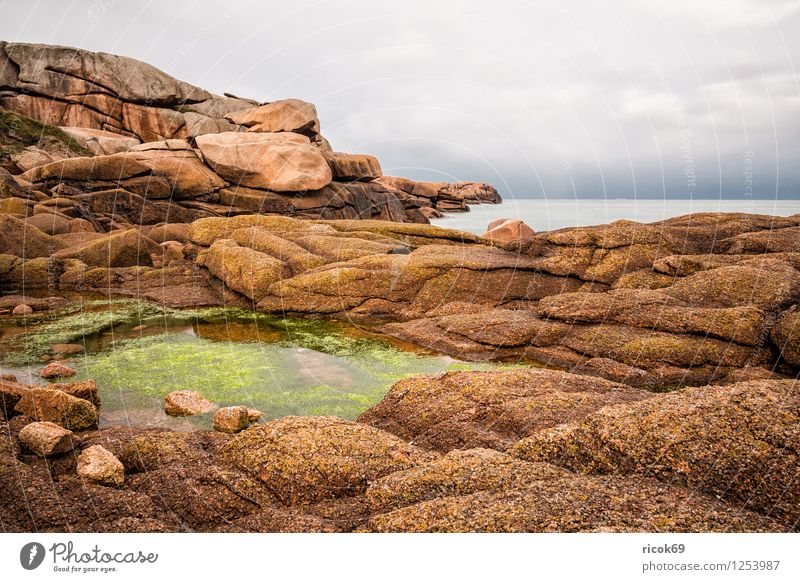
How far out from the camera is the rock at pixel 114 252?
2631 cm

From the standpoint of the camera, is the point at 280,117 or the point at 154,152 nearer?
the point at 154,152

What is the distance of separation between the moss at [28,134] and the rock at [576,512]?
218 ft

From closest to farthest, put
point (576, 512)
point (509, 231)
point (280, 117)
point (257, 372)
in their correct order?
point (576, 512) → point (257, 372) → point (509, 231) → point (280, 117)

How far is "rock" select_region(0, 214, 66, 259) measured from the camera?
2539 cm

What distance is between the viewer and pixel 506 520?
14.1 ft

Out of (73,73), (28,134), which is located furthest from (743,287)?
(73,73)

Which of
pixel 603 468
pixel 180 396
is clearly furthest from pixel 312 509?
Answer: pixel 180 396

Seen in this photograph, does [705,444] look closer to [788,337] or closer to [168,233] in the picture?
[788,337]

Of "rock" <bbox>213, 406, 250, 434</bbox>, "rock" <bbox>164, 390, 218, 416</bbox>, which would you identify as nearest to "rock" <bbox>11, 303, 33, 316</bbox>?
"rock" <bbox>164, 390, 218, 416</bbox>

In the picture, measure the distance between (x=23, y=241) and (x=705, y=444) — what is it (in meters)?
32.1

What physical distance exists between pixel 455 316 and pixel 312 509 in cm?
1221

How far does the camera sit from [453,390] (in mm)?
8719

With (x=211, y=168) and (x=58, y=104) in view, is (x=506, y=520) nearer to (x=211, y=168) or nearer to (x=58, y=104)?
(x=211, y=168)

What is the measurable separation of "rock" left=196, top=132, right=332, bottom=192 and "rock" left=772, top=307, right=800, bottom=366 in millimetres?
40003
